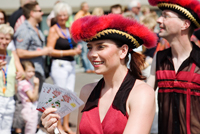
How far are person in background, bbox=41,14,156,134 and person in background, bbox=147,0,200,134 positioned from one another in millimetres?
874

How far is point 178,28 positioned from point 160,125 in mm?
1072

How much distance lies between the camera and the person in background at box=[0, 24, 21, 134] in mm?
4867

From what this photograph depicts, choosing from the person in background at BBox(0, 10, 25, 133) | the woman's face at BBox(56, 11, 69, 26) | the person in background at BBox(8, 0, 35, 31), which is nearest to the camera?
the person in background at BBox(0, 10, 25, 133)

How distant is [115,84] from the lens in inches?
104

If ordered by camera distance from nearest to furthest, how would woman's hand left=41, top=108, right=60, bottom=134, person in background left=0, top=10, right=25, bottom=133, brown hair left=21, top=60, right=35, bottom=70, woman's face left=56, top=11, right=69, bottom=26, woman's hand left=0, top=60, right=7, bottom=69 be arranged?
woman's hand left=41, top=108, right=60, bottom=134, woman's hand left=0, top=60, right=7, bottom=69, person in background left=0, top=10, right=25, bottom=133, brown hair left=21, top=60, right=35, bottom=70, woman's face left=56, top=11, right=69, bottom=26

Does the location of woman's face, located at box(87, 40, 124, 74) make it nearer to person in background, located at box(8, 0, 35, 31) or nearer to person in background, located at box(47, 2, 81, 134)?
person in background, located at box(47, 2, 81, 134)

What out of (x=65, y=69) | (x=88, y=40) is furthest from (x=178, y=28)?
(x=65, y=69)

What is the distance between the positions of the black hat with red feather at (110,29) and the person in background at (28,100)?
3.00 metres

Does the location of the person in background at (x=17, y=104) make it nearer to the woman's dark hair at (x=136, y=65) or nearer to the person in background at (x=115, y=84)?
the person in background at (x=115, y=84)

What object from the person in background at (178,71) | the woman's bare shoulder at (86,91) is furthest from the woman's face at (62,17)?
the woman's bare shoulder at (86,91)

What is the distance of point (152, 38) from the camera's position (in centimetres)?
263

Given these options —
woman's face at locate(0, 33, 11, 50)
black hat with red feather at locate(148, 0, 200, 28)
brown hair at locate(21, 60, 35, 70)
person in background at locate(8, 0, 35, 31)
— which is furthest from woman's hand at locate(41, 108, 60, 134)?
A: person in background at locate(8, 0, 35, 31)

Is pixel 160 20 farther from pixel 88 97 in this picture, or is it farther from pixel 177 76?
pixel 88 97

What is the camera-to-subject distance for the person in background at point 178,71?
3309 millimetres
